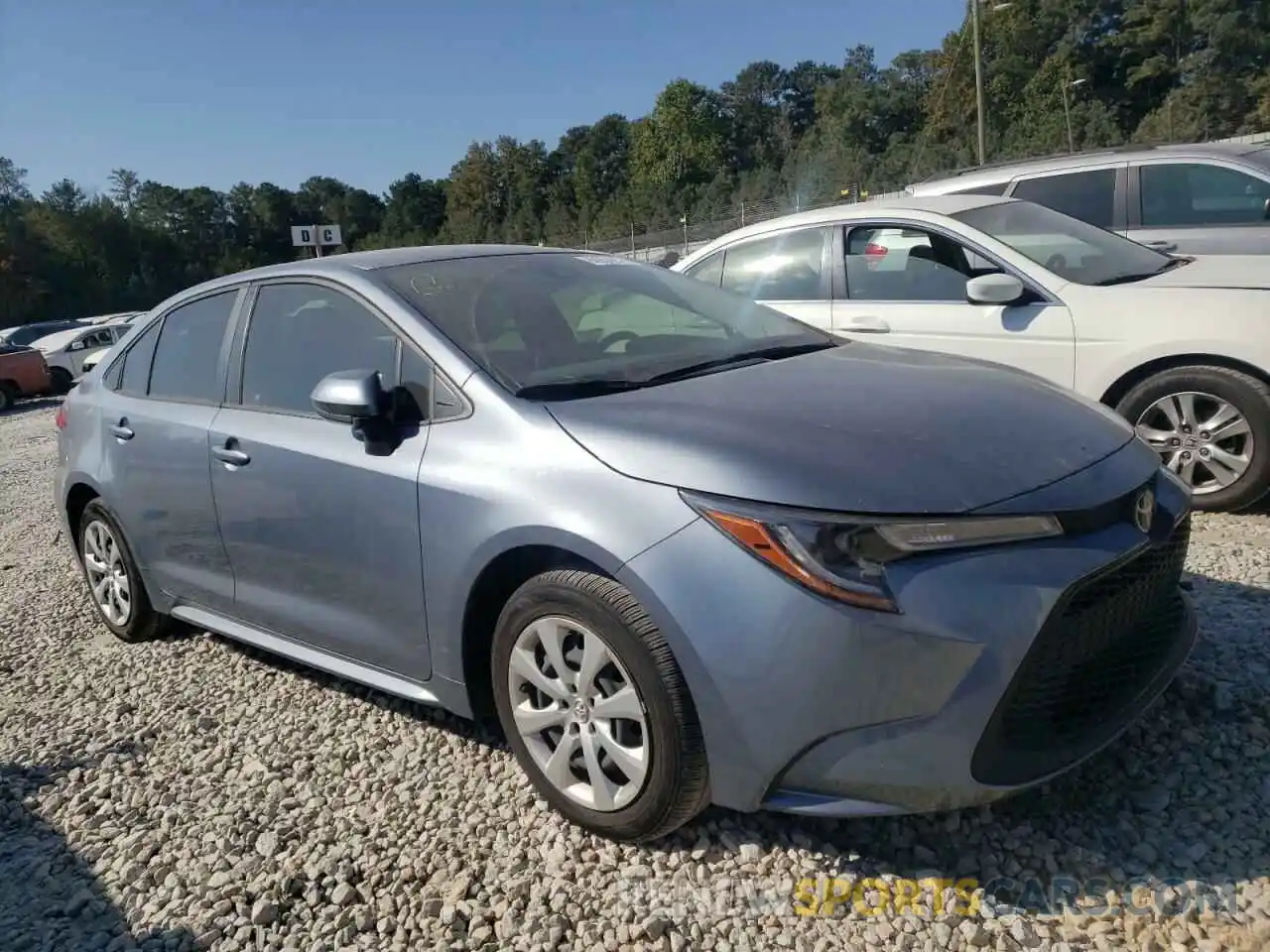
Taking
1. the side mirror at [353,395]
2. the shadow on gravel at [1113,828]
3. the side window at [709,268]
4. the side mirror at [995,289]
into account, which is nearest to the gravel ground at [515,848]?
the shadow on gravel at [1113,828]

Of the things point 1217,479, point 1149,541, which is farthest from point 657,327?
point 1217,479

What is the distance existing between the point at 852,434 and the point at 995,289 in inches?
118

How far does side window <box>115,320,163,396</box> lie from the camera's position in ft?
14.6

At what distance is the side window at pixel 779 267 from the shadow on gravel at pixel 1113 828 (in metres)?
3.53

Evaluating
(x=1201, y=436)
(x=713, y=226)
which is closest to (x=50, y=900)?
(x=1201, y=436)

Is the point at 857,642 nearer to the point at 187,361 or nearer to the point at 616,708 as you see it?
the point at 616,708

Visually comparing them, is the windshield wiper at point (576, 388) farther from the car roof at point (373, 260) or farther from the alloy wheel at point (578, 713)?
the car roof at point (373, 260)

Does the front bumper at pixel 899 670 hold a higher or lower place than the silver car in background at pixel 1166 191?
lower

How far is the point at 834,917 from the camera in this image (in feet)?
7.73

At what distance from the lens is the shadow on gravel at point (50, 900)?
2615mm

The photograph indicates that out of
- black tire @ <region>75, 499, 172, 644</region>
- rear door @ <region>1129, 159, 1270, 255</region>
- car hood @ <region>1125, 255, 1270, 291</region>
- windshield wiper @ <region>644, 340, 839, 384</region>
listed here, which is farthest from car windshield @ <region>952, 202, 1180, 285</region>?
black tire @ <region>75, 499, 172, 644</region>

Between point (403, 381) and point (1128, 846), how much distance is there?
228 centimetres

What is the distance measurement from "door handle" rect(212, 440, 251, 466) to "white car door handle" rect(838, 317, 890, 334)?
136 inches

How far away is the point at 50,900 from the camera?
112 inches
